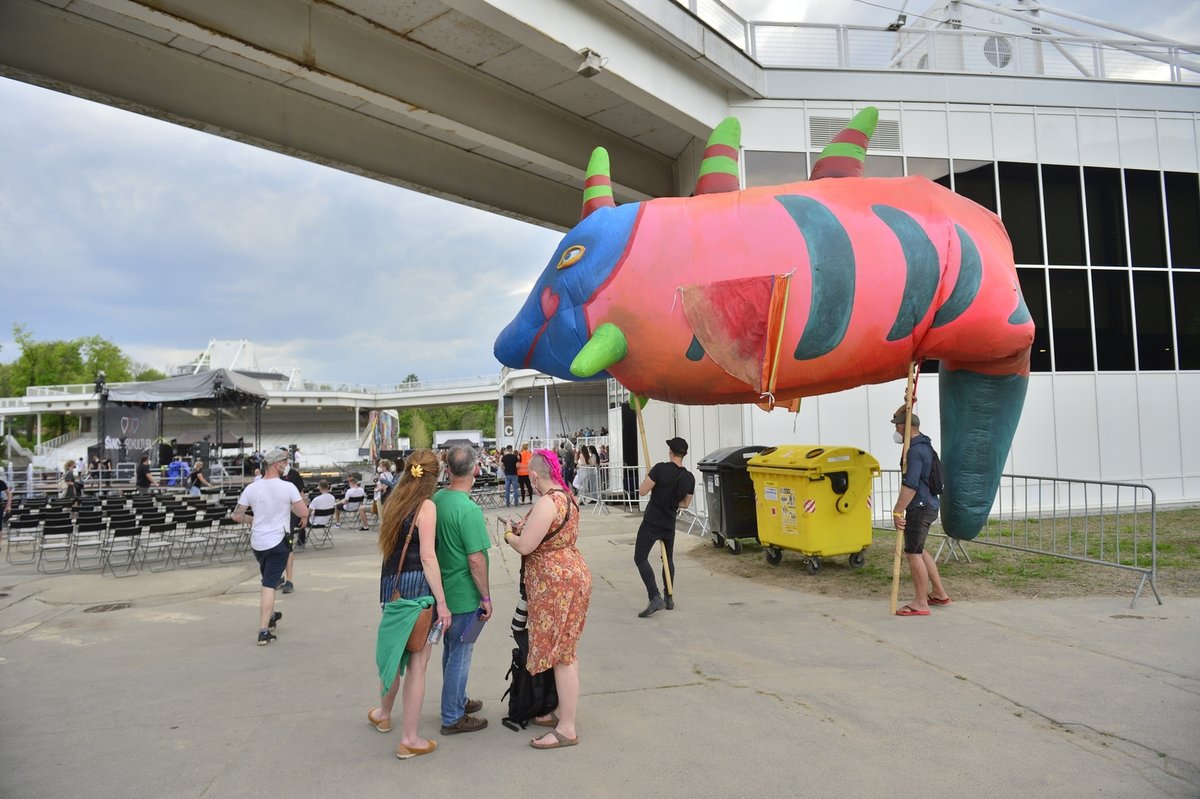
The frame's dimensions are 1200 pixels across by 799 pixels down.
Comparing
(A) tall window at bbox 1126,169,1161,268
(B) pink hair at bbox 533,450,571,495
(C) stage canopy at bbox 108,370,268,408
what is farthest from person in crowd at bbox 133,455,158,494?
(A) tall window at bbox 1126,169,1161,268

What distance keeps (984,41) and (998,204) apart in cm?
323

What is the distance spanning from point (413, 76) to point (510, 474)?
1067cm

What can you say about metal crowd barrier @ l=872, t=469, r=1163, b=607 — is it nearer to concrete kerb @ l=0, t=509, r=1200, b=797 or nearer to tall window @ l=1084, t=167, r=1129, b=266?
concrete kerb @ l=0, t=509, r=1200, b=797

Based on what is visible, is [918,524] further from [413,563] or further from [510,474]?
[510,474]

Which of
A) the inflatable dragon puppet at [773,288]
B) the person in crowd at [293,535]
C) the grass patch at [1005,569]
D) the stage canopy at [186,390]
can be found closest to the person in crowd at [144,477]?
the stage canopy at [186,390]

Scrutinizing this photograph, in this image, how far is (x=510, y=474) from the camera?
59.4 ft

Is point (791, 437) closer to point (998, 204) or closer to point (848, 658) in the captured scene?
point (998, 204)

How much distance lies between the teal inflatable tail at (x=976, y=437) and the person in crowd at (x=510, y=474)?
1321cm

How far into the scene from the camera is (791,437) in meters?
11.7

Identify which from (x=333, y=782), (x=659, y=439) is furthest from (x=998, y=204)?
(x=333, y=782)

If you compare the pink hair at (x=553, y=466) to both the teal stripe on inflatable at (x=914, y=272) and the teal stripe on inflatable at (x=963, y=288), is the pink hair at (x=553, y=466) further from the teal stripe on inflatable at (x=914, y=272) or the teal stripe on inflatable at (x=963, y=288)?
the teal stripe on inflatable at (x=963, y=288)

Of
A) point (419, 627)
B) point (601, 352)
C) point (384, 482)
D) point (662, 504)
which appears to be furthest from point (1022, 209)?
point (419, 627)

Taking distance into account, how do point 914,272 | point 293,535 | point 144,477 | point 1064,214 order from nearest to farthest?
point 914,272
point 293,535
point 1064,214
point 144,477

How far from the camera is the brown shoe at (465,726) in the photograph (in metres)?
3.87
